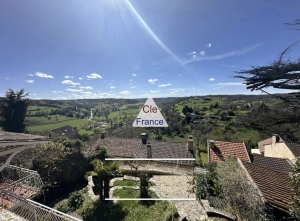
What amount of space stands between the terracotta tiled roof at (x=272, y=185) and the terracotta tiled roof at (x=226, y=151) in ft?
15.5

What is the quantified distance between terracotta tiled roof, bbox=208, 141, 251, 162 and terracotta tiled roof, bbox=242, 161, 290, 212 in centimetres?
473

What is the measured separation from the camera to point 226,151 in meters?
13.8

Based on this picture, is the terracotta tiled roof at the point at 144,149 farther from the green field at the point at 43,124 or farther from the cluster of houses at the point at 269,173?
the green field at the point at 43,124

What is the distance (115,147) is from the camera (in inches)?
755

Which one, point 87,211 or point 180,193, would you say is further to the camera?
point 180,193

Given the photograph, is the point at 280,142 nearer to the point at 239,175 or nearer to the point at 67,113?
the point at 239,175

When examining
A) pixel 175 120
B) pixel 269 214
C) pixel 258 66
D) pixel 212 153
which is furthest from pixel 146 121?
pixel 175 120

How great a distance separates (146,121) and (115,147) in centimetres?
1355

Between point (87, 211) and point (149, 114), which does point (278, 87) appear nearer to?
point (149, 114)

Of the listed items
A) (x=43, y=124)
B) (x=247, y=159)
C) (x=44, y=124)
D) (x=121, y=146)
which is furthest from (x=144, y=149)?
(x=44, y=124)

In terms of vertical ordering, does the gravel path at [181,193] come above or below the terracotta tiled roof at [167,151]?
below

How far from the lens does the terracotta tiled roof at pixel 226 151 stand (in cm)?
1317

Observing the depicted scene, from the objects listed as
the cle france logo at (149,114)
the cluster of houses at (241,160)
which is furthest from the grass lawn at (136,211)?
the cle france logo at (149,114)

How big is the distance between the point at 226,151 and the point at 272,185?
6496 mm
